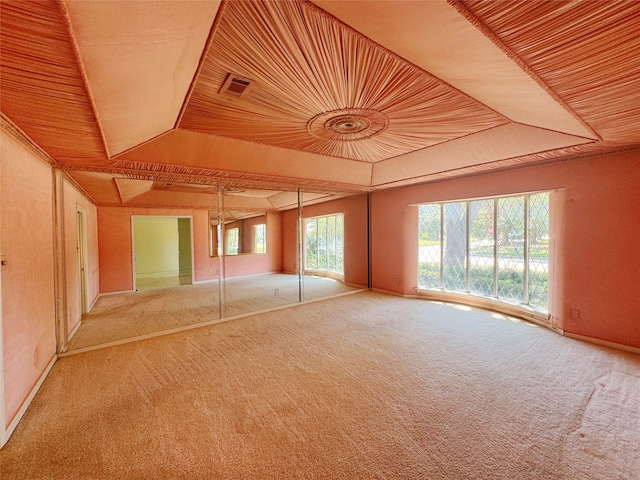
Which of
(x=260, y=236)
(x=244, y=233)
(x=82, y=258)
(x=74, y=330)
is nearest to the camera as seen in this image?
(x=74, y=330)

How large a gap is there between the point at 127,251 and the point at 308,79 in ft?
21.4

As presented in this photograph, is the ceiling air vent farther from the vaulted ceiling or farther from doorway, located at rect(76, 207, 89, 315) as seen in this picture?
doorway, located at rect(76, 207, 89, 315)

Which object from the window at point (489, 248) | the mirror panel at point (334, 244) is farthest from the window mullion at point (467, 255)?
the mirror panel at point (334, 244)

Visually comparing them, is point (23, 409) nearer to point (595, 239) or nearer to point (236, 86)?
point (236, 86)

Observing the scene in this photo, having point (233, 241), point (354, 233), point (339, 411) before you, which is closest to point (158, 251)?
point (233, 241)

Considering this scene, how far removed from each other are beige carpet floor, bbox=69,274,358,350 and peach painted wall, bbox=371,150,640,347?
12.5ft

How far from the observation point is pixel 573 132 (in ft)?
8.58

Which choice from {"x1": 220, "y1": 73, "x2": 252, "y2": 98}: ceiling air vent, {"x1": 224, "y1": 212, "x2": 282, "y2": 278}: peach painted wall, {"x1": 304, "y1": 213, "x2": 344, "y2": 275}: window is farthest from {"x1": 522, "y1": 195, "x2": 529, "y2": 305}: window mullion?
{"x1": 224, "y1": 212, "x2": 282, "y2": 278}: peach painted wall

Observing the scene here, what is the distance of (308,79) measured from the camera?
1944mm

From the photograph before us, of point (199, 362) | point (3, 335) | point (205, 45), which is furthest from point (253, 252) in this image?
point (205, 45)

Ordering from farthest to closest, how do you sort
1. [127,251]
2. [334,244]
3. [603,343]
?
1. [334,244]
2. [127,251]
3. [603,343]

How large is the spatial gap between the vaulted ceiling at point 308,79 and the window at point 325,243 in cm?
419

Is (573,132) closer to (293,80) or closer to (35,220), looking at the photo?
(293,80)

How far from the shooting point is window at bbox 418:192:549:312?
3.95 meters
